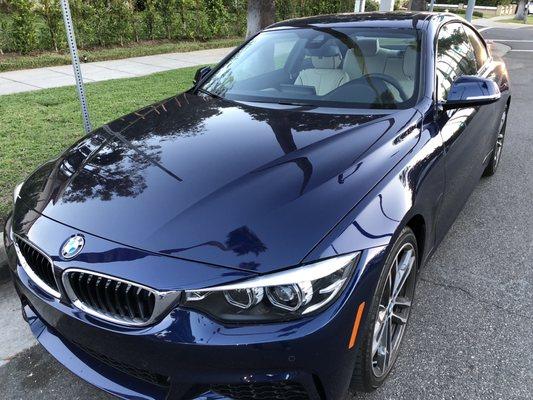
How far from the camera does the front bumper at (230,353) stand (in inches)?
66.6

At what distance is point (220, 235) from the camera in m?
1.87

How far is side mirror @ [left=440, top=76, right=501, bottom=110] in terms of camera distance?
2.90m

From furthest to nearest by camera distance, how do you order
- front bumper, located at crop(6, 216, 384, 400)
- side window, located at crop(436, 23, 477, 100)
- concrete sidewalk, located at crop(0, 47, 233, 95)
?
1. concrete sidewalk, located at crop(0, 47, 233, 95)
2. side window, located at crop(436, 23, 477, 100)
3. front bumper, located at crop(6, 216, 384, 400)

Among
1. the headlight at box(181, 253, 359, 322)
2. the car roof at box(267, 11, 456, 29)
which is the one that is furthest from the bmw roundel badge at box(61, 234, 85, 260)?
the car roof at box(267, 11, 456, 29)

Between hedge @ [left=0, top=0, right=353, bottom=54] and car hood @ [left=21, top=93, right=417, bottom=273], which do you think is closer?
car hood @ [left=21, top=93, right=417, bottom=273]

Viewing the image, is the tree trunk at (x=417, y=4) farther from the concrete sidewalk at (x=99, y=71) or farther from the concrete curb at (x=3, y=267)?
the concrete curb at (x=3, y=267)

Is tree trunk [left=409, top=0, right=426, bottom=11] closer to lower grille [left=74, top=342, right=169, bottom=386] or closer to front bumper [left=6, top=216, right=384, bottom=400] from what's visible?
front bumper [left=6, top=216, right=384, bottom=400]

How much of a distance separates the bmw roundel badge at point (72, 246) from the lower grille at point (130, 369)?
1.23 feet

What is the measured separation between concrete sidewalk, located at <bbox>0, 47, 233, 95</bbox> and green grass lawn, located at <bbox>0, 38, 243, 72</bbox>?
0.20m

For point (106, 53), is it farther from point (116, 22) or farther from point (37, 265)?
point (37, 265)

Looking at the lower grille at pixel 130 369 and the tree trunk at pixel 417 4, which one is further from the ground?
the tree trunk at pixel 417 4

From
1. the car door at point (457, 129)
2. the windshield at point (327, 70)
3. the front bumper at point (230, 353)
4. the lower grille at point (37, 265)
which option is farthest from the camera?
the windshield at point (327, 70)

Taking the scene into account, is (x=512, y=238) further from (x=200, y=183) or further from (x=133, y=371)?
(x=133, y=371)

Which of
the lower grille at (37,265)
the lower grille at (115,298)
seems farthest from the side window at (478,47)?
the lower grille at (37,265)
